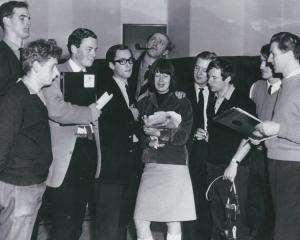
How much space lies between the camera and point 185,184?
317 cm

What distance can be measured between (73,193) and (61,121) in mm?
519

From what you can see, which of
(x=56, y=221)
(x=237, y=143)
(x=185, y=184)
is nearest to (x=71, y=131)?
(x=56, y=221)

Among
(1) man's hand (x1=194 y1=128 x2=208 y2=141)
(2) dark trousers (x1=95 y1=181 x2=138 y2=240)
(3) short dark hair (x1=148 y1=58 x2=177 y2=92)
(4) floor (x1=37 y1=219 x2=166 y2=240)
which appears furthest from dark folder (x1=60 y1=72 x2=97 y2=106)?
(4) floor (x1=37 y1=219 x2=166 y2=240)

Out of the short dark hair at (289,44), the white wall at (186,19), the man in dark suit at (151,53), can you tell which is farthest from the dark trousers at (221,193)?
the white wall at (186,19)

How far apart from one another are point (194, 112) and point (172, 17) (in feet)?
11.8

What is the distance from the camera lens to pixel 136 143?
3.32 m

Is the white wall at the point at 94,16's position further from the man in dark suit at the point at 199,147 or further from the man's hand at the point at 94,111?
the man's hand at the point at 94,111

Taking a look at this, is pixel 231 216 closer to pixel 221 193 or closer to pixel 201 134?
pixel 221 193

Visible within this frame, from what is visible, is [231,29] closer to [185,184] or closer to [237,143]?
[237,143]

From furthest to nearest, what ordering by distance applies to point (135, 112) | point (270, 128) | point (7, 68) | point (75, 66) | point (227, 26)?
point (227, 26)
point (135, 112)
point (75, 66)
point (7, 68)
point (270, 128)

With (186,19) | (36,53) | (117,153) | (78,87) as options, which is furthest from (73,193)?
(186,19)

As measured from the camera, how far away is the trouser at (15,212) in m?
2.28

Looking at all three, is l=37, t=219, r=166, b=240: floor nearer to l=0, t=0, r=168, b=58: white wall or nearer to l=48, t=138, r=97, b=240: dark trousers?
l=48, t=138, r=97, b=240: dark trousers

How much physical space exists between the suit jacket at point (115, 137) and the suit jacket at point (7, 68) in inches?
25.3
